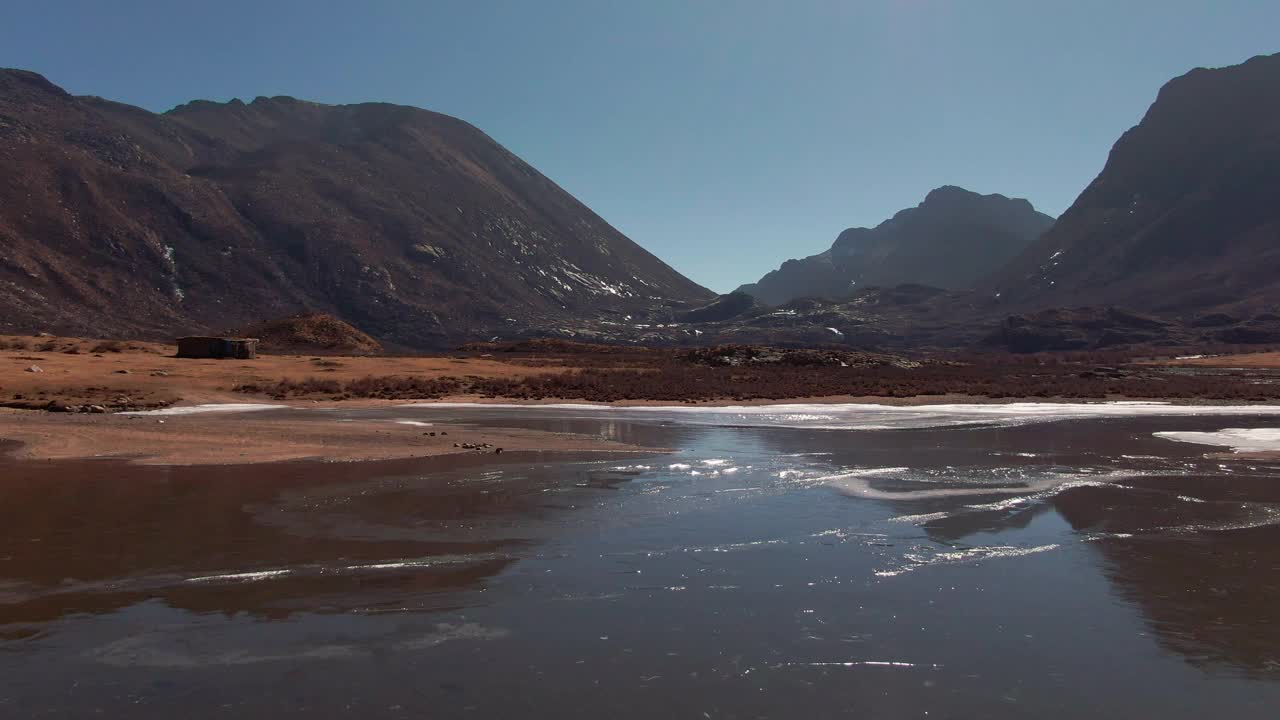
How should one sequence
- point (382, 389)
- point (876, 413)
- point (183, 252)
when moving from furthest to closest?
point (183, 252) → point (382, 389) → point (876, 413)

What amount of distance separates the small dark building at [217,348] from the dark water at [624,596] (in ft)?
137

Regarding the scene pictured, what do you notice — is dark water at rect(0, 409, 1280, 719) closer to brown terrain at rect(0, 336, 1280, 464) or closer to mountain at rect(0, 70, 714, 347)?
brown terrain at rect(0, 336, 1280, 464)

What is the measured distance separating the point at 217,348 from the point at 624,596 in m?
54.4

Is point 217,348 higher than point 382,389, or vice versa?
point 217,348

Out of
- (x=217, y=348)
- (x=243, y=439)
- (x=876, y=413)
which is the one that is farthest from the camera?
(x=217, y=348)

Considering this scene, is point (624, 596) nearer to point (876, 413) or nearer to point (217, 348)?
point (876, 413)

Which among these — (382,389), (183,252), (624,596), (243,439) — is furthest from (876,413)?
(183,252)

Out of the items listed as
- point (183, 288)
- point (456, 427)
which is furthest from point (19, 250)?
point (456, 427)

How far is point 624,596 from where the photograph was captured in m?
9.09

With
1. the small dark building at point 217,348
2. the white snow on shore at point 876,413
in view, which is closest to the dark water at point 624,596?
the white snow on shore at point 876,413

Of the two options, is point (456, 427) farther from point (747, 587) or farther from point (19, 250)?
point (19, 250)

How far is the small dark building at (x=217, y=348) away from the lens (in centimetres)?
5509

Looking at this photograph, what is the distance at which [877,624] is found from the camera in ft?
27.2

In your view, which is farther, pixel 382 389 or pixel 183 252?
pixel 183 252
